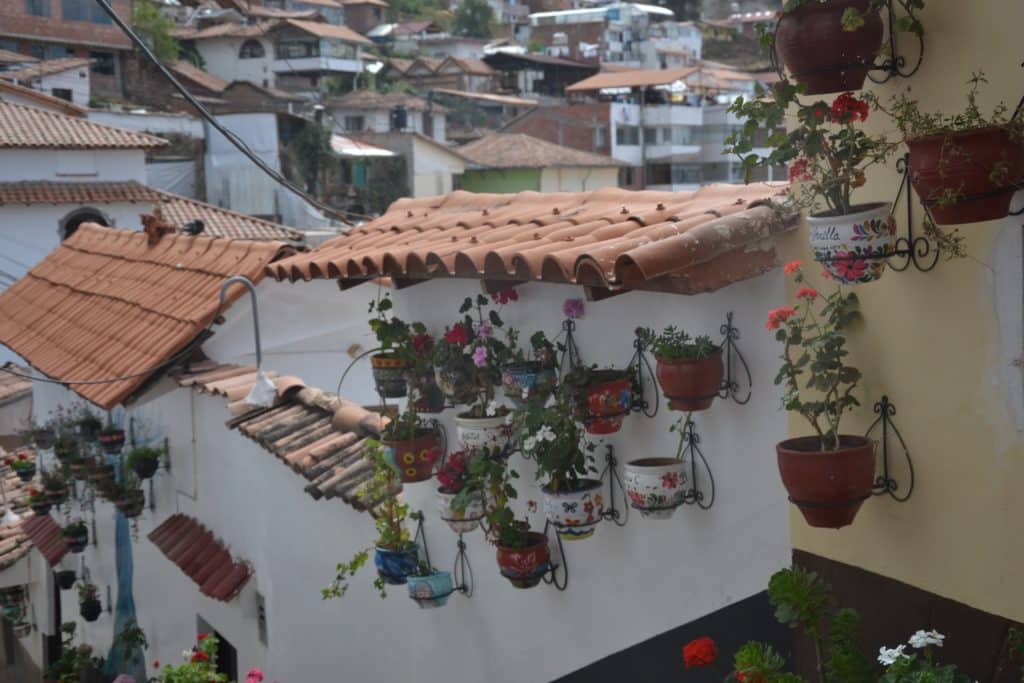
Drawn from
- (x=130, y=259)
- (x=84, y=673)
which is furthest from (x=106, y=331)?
(x=84, y=673)

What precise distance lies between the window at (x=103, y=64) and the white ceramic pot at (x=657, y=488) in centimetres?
3557

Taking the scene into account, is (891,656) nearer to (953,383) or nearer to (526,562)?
(953,383)

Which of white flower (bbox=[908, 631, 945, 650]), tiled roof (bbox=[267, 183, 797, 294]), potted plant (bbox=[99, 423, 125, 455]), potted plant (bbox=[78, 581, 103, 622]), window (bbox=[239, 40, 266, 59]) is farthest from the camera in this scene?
window (bbox=[239, 40, 266, 59])

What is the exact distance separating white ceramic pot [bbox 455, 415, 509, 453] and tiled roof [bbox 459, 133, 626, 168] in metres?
27.4

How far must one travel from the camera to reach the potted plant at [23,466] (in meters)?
15.0

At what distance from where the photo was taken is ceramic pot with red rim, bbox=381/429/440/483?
575cm

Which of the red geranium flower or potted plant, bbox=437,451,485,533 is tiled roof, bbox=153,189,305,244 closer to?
potted plant, bbox=437,451,485,533

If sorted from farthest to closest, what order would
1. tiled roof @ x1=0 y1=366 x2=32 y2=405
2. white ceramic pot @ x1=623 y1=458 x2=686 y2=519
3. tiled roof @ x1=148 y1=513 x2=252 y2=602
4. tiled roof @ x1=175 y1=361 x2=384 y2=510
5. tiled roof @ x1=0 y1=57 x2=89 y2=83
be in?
1. tiled roof @ x1=0 y1=57 x2=89 y2=83
2. tiled roof @ x1=0 y1=366 x2=32 y2=405
3. tiled roof @ x1=148 y1=513 x2=252 y2=602
4. tiled roof @ x1=175 y1=361 x2=384 y2=510
5. white ceramic pot @ x1=623 y1=458 x2=686 y2=519

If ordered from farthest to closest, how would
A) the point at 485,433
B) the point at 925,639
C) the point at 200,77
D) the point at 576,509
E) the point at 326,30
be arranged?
the point at 326,30
the point at 200,77
the point at 485,433
the point at 576,509
the point at 925,639

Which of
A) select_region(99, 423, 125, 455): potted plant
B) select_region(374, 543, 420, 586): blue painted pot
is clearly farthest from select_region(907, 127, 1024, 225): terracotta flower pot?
select_region(99, 423, 125, 455): potted plant

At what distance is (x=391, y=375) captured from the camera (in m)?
5.95

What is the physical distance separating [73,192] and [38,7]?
20.2 feet

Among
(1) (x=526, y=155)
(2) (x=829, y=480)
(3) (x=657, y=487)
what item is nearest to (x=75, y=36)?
(1) (x=526, y=155)

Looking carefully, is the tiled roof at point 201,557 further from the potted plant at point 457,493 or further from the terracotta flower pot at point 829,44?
the terracotta flower pot at point 829,44
